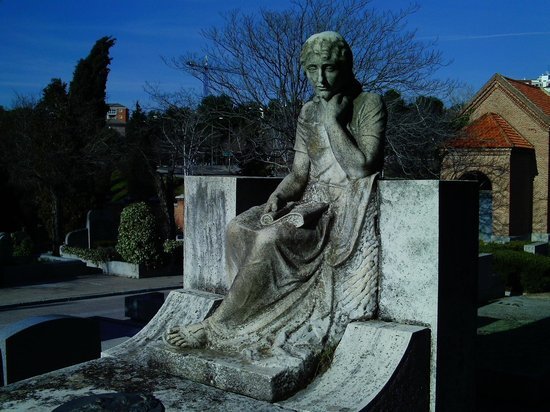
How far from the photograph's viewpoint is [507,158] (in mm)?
24875

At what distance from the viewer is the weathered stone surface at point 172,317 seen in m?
4.87

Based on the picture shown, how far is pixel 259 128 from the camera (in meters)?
18.6

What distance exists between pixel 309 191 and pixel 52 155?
61.0 ft

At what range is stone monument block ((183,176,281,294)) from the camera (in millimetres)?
5188

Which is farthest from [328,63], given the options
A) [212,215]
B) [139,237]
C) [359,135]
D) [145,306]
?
[139,237]

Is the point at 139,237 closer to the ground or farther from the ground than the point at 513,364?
farther from the ground

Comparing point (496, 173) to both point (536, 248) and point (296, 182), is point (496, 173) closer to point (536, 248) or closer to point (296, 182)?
point (536, 248)

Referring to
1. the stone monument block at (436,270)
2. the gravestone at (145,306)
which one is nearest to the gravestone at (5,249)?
the gravestone at (145,306)

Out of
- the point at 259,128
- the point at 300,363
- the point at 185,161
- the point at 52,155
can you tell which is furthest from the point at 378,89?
the point at 300,363

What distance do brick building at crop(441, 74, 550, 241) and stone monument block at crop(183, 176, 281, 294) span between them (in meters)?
19.3

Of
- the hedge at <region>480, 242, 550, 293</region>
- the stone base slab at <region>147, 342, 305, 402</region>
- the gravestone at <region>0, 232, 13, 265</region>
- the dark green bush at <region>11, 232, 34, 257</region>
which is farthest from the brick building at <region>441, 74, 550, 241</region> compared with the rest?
the stone base slab at <region>147, 342, 305, 402</region>

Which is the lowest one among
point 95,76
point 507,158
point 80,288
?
point 80,288

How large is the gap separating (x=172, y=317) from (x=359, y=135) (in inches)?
83.4

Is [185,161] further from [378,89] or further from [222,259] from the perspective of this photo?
[222,259]
